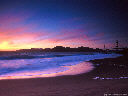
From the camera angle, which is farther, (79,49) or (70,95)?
(79,49)

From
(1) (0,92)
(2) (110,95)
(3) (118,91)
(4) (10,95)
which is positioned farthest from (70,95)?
(1) (0,92)

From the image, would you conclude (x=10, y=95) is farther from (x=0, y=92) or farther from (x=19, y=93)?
(x=0, y=92)

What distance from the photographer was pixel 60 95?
14.1 feet

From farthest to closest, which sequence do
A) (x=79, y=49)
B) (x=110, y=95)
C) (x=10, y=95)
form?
(x=79, y=49) < (x=10, y=95) < (x=110, y=95)

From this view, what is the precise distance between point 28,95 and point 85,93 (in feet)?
5.79

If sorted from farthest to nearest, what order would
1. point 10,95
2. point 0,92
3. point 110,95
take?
1. point 0,92
2. point 10,95
3. point 110,95

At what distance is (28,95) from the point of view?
14.5 ft

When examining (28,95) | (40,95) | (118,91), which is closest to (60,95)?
(40,95)

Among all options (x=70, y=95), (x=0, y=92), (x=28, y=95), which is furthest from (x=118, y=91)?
(x=0, y=92)

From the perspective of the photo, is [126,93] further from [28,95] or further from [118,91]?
[28,95]

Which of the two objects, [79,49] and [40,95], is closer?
[40,95]

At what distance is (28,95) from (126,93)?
298 cm

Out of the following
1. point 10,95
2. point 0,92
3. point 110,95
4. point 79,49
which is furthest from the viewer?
point 79,49

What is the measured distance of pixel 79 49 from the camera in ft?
395
